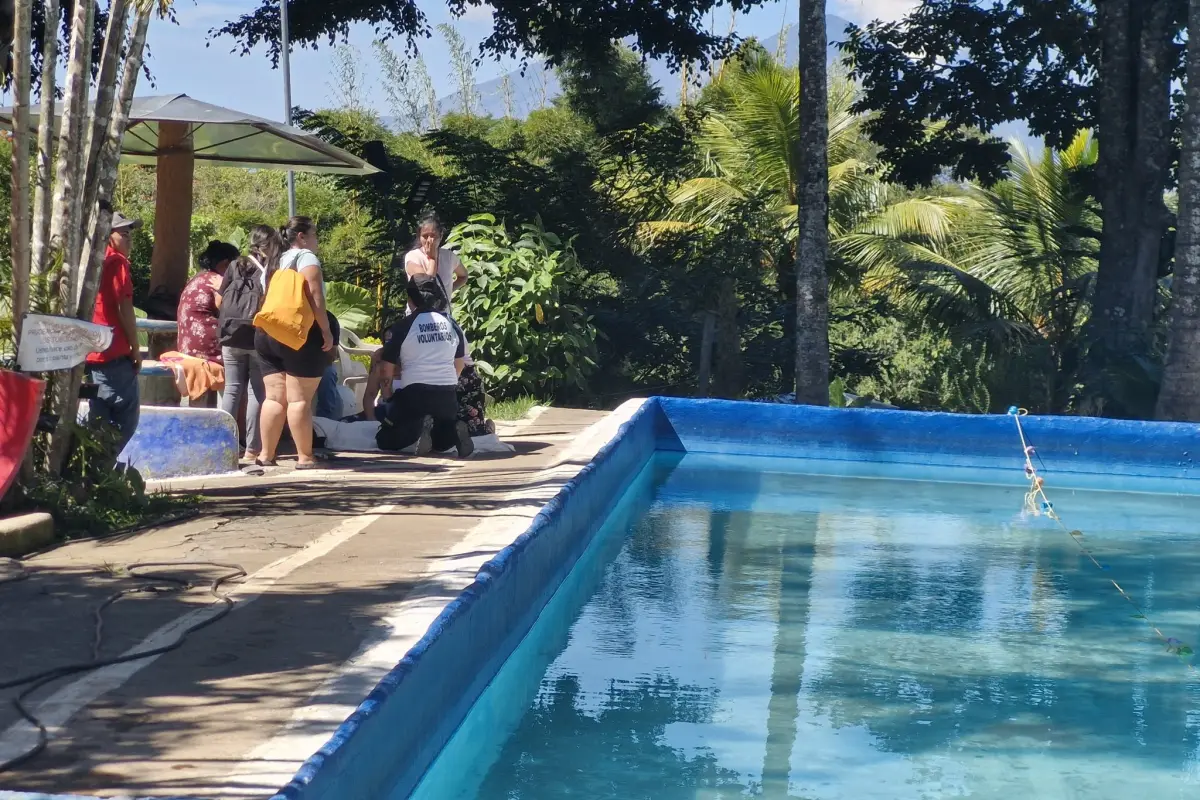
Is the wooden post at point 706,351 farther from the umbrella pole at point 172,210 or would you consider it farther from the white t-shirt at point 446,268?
the umbrella pole at point 172,210

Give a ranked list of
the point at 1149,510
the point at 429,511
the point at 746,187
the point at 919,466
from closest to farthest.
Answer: the point at 429,511 → the point at 1149,510 → the point at 919,466 → the point at 746,187

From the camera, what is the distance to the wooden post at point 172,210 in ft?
40.5

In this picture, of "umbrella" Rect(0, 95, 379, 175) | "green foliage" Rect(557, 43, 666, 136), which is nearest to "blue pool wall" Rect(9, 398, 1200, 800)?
"umbrella" Rect(0, 95, 379, 175)

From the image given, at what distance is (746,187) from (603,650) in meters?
15.5

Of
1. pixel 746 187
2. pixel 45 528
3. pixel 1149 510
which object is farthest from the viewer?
pixel 746 187

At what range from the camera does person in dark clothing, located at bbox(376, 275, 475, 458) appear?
1018cm

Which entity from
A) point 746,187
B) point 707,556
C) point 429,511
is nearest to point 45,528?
point 429,511

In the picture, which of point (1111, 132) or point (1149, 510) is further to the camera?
point (1111, 132)

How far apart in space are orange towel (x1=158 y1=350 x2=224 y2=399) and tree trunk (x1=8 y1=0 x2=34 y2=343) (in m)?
2.64

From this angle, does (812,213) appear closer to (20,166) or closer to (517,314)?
(517,314)

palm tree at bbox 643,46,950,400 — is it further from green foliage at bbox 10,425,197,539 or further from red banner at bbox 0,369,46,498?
red banner at bbox 0,369,46,498

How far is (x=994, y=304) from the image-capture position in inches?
693

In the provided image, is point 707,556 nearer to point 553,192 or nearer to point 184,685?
point 184,685

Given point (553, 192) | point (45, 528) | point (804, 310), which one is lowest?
point (45, 528)
